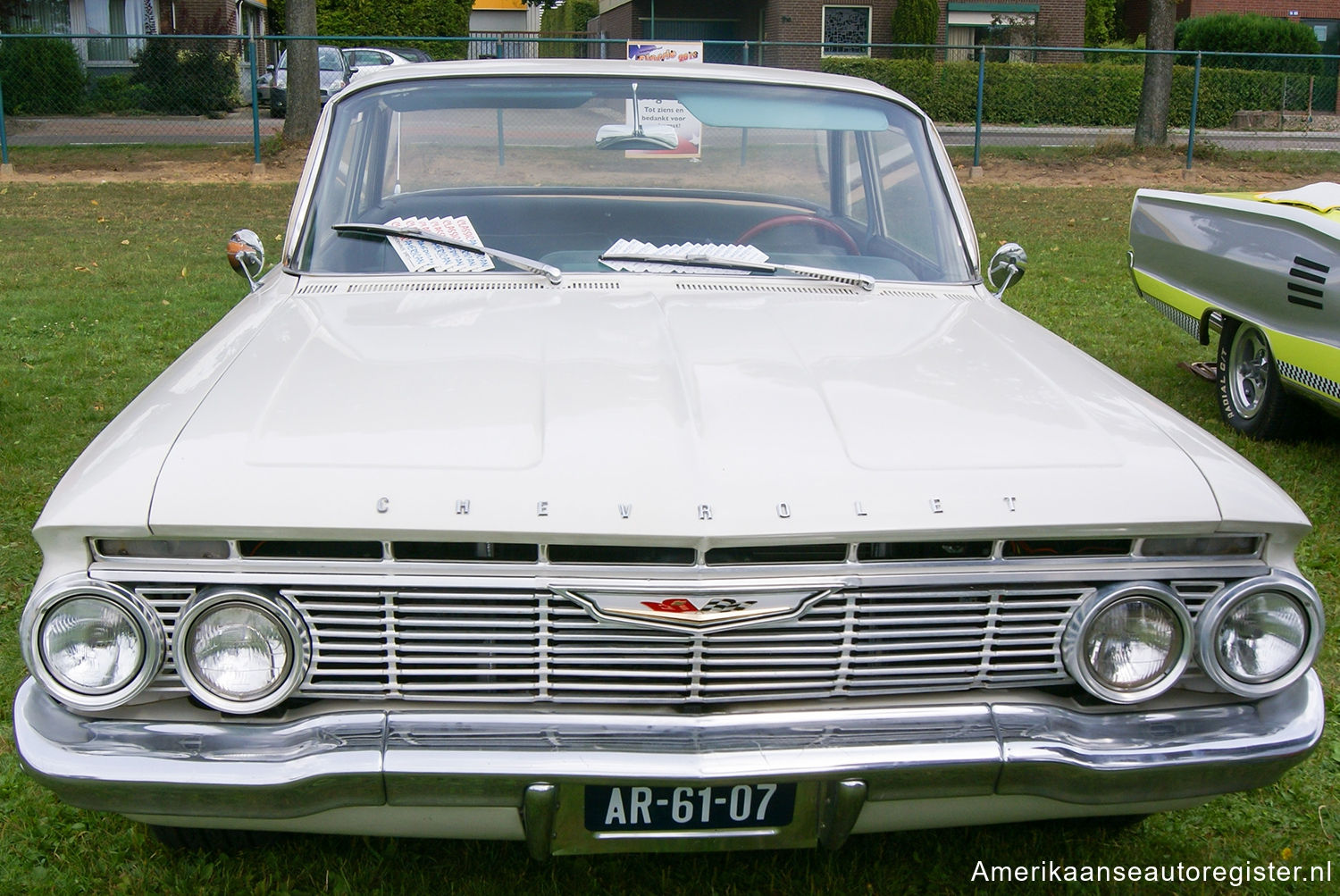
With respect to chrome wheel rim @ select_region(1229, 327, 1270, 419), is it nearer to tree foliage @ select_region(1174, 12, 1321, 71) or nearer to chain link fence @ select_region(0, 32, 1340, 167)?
chain link fence @ select_region(0, 32, 1340, 167)

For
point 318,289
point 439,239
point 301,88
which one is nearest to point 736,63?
point 301,88

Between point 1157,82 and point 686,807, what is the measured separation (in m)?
17.4

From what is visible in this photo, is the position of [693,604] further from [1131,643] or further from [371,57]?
[371,57]

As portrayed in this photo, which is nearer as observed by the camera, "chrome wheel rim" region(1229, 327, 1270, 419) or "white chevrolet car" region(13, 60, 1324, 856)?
"white chevrolet car" region(13, 60, 1324, 856)

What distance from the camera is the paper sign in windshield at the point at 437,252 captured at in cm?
314

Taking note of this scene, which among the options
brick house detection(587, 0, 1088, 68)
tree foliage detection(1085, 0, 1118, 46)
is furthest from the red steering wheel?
tree foliage detection(1085, 0, 1118, 46)

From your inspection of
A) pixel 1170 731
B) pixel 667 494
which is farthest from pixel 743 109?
pixel 1170 731

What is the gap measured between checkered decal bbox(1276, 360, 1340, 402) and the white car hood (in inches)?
93.0

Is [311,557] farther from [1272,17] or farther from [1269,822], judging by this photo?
[1272,17]

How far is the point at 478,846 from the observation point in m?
2.60

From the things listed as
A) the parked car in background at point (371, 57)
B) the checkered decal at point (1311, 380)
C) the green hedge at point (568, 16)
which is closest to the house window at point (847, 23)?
the parked car in background at point (371, 57)

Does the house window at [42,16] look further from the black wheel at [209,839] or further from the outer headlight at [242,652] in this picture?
the outer headlight at [242,652]

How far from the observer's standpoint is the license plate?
6.38 feet

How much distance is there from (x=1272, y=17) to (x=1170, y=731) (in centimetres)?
3353
